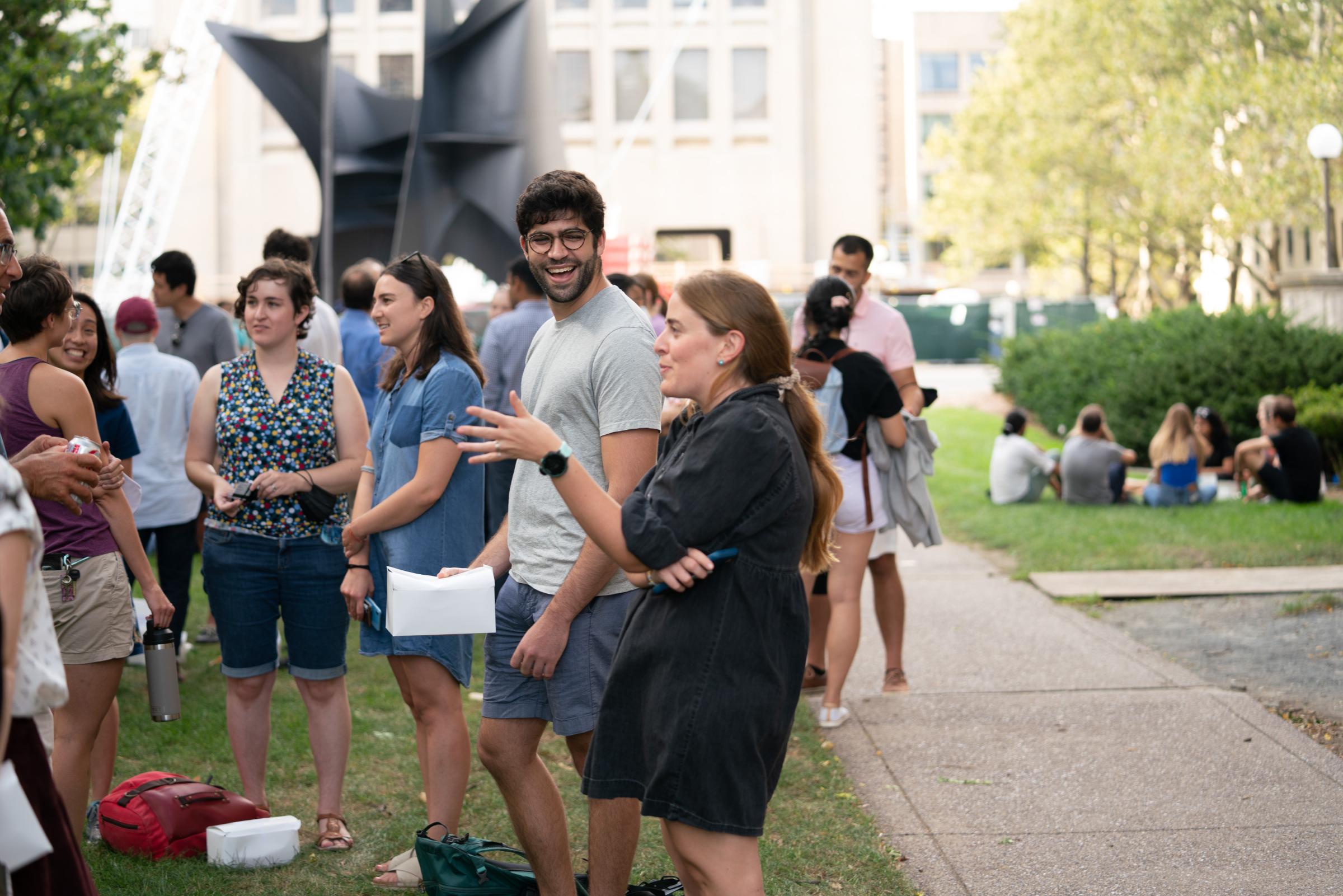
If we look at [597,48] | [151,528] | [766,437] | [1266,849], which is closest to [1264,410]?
[1266,849]

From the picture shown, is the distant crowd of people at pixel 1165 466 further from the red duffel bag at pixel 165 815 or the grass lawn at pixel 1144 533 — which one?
the red duffel bag at pixel 165 815

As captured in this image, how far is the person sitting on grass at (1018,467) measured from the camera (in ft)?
45.5

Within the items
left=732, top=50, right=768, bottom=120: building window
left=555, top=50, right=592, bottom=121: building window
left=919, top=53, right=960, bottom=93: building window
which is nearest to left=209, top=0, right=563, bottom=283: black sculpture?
left=555, top=50, right=592, bottom=121: building window

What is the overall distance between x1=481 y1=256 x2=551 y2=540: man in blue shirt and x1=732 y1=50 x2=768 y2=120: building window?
49505mm

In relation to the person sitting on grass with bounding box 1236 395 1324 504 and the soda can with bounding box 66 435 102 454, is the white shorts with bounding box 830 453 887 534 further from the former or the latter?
the person sitting on grass with bounding box 1236 395 1324 504

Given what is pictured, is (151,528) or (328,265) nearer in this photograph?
(151,528)

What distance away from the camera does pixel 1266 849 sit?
4695mm

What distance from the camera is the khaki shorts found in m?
4.38

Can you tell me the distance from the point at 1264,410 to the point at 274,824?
11.4 m

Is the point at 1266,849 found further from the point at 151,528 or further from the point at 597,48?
the point at 597,48

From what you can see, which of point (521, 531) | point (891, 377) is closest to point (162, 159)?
point (891, 377)

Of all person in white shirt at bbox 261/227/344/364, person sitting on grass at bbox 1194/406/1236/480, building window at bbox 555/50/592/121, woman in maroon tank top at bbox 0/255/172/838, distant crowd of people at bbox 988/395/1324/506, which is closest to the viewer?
woman in maroon tank top at bbox 0/255/172/838

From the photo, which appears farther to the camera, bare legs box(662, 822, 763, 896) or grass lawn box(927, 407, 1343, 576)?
grass lawn box(927, 407, 1343, 576)

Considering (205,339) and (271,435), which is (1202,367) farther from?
(271,435)
